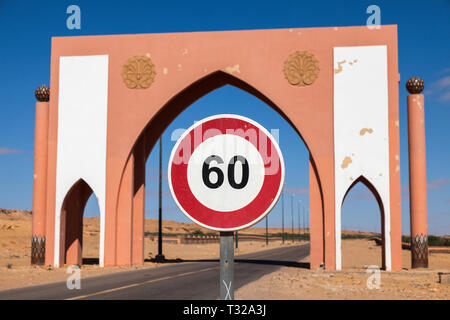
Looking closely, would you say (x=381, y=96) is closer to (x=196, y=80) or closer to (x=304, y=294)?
(x=196, y=80)

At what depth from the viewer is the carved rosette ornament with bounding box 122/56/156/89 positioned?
25219 mm

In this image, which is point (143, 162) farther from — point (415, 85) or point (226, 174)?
point (226, 174)

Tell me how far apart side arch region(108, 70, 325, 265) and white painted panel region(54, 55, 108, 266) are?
1001 millimetres

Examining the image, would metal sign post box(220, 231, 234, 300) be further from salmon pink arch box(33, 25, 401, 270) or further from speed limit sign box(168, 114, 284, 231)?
salmon pink arch box(33, 25, 401, 270)

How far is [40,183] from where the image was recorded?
25.4 metres

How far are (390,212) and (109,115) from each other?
1306 cm

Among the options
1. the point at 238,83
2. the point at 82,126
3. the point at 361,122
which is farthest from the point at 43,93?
the point at 361,122

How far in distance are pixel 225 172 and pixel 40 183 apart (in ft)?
78.1

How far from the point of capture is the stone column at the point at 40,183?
25.0 m

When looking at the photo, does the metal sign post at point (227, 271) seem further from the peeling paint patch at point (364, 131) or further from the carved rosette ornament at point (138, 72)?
the carved rosette ornament at point (138, 72)

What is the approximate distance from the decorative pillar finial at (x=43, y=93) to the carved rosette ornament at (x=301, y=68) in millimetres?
11256

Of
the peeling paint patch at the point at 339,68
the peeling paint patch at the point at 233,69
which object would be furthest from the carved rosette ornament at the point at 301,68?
the peeling paint patch at the point at 233,69
